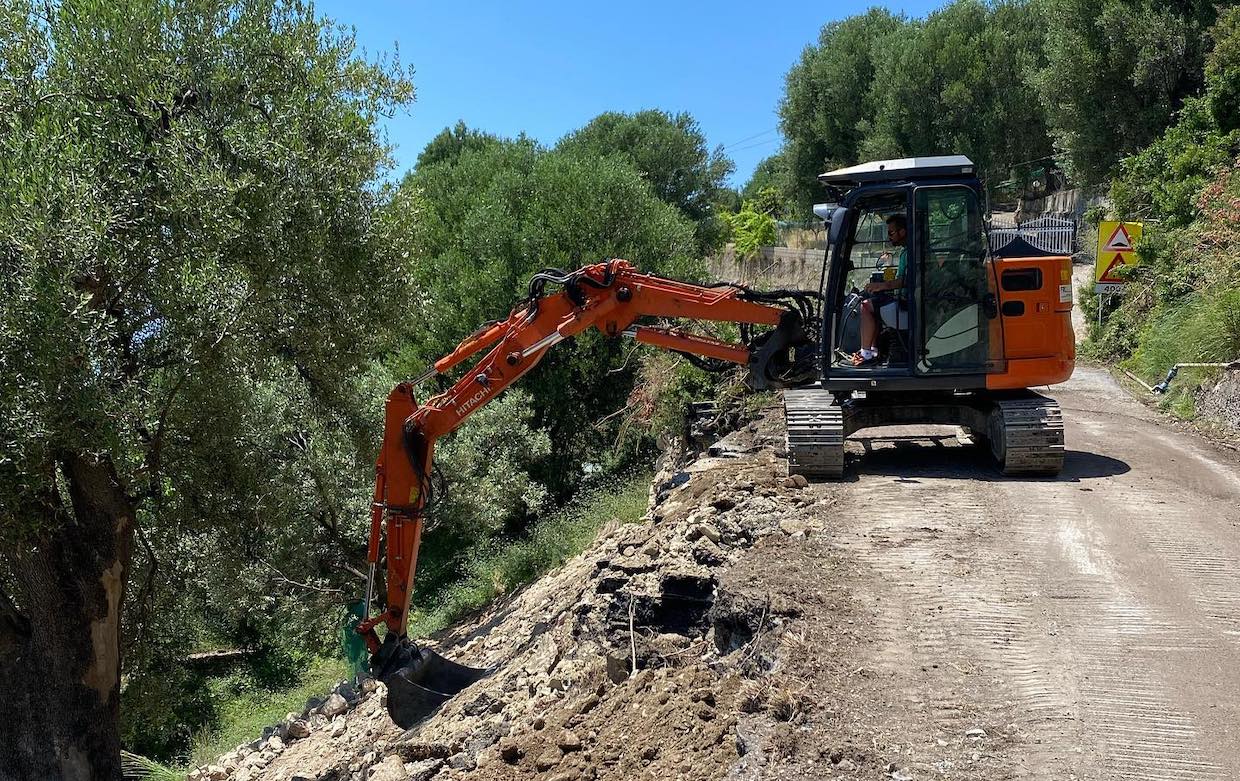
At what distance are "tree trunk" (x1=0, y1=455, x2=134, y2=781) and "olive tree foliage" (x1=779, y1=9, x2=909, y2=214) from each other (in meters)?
36.9

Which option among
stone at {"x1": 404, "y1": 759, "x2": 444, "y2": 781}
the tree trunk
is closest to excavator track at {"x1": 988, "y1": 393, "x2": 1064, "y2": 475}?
stone at {"x1": 404, "y1": 759, "x2": 444, "y2": 781}

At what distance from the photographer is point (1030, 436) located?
9.61 metres

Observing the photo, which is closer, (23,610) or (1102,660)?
(1102,660)

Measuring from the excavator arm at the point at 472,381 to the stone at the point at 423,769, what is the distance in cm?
91

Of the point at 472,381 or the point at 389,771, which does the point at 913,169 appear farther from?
the point at 389,771

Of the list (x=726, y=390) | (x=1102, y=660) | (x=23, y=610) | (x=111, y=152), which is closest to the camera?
(x=1102, y=660)

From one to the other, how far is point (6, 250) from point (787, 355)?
6816 mm

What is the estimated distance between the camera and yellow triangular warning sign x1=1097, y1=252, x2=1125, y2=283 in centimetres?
1981

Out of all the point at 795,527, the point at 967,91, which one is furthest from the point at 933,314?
the point at 967,91

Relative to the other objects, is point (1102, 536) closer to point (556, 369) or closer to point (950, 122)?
point (556, 369)

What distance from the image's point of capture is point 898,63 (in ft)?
133

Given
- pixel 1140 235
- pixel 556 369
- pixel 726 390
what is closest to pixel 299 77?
pixel 726 390

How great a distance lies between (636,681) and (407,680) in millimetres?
2329

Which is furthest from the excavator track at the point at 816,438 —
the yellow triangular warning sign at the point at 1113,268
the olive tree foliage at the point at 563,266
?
the yellow triangular warning sign at the point at 1113,268
